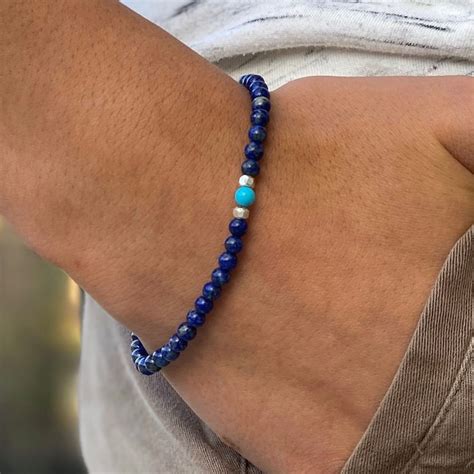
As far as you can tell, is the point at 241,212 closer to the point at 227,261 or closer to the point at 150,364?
the point at 227,261

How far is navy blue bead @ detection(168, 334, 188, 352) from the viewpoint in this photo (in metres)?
0.54

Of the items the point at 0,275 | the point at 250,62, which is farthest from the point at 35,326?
the point at 250,62

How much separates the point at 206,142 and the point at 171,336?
0.53ft

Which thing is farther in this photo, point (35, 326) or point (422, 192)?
point (35, 326)

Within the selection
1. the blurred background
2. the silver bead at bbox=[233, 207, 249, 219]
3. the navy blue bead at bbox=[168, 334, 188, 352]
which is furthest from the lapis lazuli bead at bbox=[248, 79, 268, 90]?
the blurred background

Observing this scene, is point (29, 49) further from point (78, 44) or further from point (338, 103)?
point (338, 103)

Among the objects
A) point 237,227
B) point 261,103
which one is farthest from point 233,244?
point 261,103

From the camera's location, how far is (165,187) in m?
0.51

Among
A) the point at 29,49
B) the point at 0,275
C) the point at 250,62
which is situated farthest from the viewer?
the point at 0,275

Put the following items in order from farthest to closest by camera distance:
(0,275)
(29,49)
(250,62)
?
1. (0,275)
2. (250,62)
3. (29,49)

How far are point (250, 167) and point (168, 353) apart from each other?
0.17 m

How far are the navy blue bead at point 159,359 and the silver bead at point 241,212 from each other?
14 centimetres

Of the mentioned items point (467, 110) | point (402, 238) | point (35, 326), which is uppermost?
point (467, 110)

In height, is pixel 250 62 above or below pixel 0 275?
above
